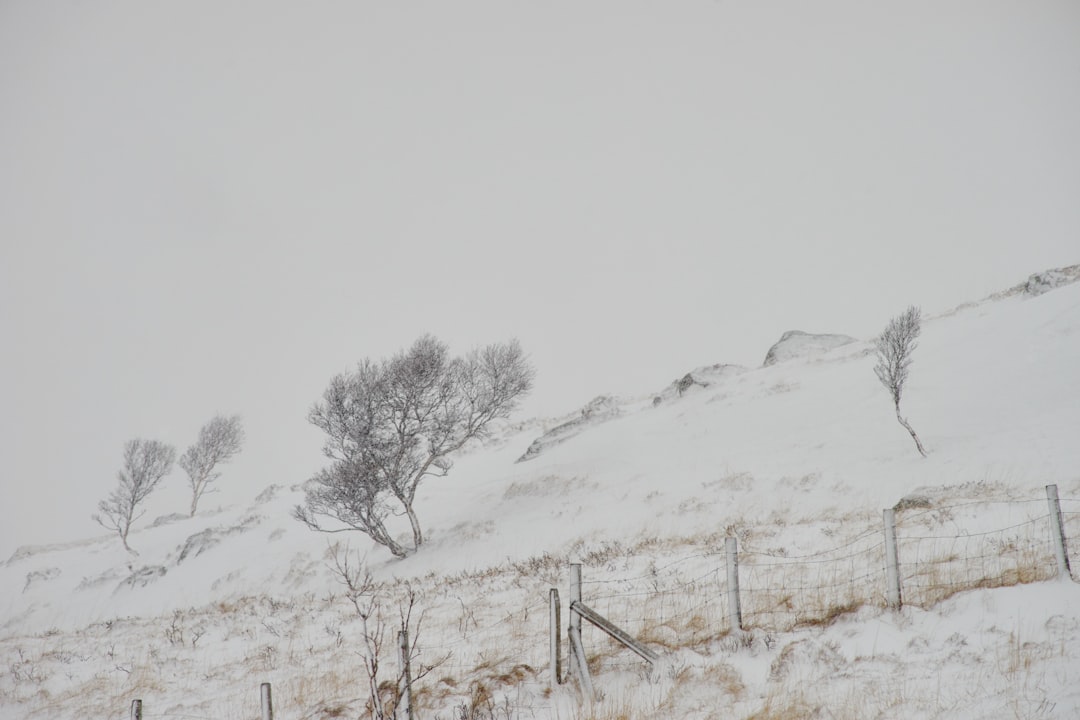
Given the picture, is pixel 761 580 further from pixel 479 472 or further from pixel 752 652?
pixel 479 472

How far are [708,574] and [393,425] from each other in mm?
17684

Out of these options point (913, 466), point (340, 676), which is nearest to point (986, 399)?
point (913, 466)

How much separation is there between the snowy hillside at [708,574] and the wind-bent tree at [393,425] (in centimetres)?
259

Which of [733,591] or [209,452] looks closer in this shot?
[733,591]

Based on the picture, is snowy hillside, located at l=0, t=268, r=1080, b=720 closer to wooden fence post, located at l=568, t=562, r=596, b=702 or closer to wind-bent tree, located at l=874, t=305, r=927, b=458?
wooden fence post, located at l=568, t=562, r=596, b=702

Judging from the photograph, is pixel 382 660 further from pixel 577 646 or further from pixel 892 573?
pixel 892 573

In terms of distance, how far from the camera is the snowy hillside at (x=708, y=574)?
6.25m

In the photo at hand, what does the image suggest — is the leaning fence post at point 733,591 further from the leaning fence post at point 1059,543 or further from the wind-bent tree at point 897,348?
the wind-bent tree at point 897,348

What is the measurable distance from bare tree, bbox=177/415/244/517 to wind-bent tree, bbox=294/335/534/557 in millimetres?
25040

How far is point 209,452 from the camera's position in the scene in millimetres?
44875

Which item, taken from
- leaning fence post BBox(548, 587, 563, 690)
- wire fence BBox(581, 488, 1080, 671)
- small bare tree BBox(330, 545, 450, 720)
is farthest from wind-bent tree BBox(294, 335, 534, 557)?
leaning fence post BBox(548, 587, 563, 690)

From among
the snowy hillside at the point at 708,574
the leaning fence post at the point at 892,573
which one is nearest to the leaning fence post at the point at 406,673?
the snowy hillside at the point at 708,574

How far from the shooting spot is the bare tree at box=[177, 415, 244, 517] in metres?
44.4

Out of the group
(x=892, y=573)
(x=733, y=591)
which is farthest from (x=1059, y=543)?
(x=733, y=591)
